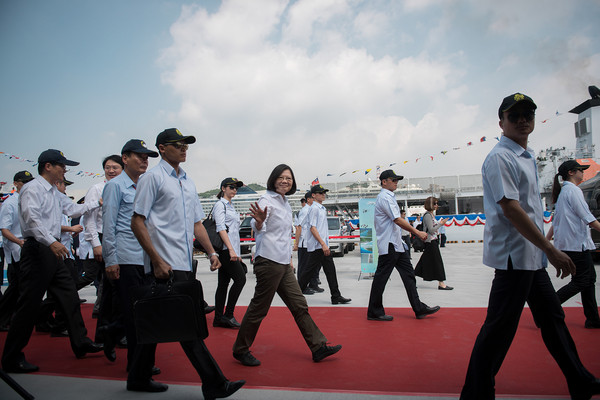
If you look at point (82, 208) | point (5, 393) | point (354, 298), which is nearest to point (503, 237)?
point (5, 393)

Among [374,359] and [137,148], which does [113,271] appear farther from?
[374,359]

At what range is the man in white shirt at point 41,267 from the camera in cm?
363

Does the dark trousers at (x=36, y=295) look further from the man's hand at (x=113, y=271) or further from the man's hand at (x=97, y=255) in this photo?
the man's hand at (x=113, y=271)

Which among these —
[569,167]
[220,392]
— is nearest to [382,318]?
[569,167]

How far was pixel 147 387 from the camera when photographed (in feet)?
10.1

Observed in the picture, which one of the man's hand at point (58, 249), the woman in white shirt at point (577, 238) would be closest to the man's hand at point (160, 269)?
the man's hand at point (58, 249)

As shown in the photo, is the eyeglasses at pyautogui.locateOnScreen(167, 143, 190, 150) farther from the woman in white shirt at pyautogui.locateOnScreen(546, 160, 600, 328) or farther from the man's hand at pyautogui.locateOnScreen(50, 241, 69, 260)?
the woman in white shirt at pyautogui.locateOnScreen(546, 160, 600, 328)

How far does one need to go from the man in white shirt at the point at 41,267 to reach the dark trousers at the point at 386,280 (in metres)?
3.22

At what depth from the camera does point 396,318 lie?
5.50 m

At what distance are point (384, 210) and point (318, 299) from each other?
99.0 inches

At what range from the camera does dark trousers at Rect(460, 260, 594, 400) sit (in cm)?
246

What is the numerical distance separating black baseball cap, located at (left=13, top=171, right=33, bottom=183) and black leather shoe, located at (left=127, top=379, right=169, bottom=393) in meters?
3.84

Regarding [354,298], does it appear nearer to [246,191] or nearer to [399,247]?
[399,247]

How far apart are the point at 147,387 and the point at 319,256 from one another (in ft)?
14.3
